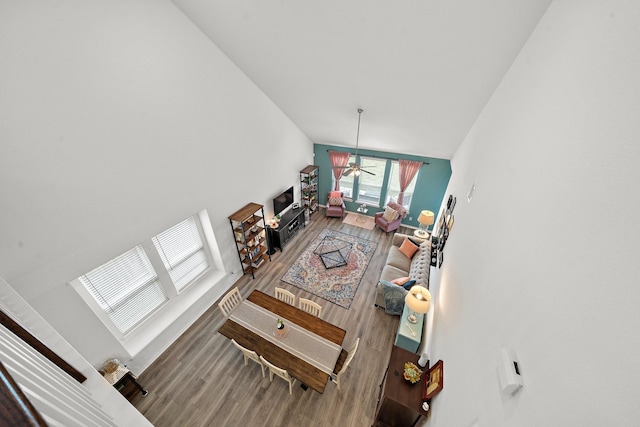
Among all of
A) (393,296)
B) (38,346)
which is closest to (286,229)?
(393,296)

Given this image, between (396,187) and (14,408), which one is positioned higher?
(14,408)

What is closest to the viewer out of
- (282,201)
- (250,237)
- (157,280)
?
(157,280)

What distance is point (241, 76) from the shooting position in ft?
13.6

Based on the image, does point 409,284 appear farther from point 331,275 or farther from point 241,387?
point 241,387

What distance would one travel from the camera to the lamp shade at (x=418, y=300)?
3.06 m

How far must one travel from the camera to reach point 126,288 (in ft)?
11.5

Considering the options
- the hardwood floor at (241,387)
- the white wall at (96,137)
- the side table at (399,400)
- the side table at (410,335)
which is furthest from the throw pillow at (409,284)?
the white wall at (96,137)

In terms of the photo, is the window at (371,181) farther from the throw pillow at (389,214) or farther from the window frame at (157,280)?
the window frame at (157,280)

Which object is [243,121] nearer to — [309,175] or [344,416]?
[309,175]

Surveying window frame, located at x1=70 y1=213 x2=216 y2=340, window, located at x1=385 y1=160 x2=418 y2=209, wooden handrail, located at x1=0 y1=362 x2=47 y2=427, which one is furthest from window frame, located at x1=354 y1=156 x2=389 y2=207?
wooden handrail, located at x1=0 y1=362 x2=47 y2=427

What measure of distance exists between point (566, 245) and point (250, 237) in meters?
4.85

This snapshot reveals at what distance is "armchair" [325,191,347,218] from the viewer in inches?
308

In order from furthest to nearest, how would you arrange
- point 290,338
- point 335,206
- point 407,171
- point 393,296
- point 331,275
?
point 335,206, point 407,171, point 331,275, point 393,296, point 290,338

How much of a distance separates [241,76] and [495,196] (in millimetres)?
4266
